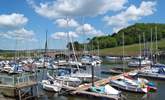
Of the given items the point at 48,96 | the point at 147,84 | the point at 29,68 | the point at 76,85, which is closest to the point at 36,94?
→ the point at 48,96

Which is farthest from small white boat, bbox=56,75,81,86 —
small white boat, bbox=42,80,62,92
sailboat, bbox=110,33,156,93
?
sailboat, bbox=110,33,156,93

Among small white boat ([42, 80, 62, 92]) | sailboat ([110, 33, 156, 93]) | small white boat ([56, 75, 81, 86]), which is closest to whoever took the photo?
small white boat ([42, 80, 62, 92])

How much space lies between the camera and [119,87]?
4941cm

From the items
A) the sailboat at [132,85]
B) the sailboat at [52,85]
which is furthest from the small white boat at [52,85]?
the sailboat at [132,85]

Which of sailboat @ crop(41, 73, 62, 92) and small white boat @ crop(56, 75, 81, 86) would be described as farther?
small white boat @ crop(56, 75, 81, 86)

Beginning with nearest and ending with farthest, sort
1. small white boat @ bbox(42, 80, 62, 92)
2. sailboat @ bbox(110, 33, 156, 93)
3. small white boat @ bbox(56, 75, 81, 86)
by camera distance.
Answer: small white boat @ bbox(42, 80, 62, 92)
sailboat @ bbox(110, 33, 156, 93)
small white boat @ bbox(56, 75, 81, 86)

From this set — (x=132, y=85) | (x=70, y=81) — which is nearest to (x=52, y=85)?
(x=70, y=81)

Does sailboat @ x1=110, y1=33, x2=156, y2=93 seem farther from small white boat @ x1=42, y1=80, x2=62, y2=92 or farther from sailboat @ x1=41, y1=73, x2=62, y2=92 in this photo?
small white boat @ x1=42, y1=80, x2=62, y2=92

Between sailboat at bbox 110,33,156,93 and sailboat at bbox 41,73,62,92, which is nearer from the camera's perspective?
sailboat at bbox 41,73,62,92

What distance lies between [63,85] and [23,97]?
7212 millimetres

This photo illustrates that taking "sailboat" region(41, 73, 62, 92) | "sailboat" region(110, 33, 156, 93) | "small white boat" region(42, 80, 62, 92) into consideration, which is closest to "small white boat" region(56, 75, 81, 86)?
"sailboat" region(41, 73, 62, 92)

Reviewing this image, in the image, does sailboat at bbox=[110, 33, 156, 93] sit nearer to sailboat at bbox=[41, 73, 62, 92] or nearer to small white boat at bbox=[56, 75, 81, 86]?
small white boat at bbox=[56, 75, 81, 86]

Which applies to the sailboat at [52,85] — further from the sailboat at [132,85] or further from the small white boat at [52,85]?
the sailboat at [132,85]

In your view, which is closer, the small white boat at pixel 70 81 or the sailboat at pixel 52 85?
the sailboat at pixel 52 85
